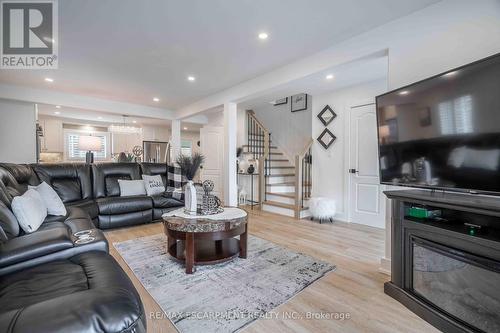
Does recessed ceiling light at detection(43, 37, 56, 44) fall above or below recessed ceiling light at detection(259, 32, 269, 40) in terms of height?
above

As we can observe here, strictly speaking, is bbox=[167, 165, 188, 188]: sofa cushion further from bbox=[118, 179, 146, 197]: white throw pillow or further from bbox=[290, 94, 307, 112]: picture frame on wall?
bbox=[290, 94, 307, 112]: picture frame on wall

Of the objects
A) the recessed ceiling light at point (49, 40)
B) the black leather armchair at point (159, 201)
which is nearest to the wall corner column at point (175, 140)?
the black leather armchair at point (159, 201)

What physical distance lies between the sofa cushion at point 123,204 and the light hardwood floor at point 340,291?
0.33m

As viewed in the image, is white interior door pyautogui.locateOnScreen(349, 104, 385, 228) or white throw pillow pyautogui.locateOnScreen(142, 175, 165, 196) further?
white throw pillow pyautogui.locateOnScreen(142, 175, 165, 196)

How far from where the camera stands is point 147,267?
239 cm

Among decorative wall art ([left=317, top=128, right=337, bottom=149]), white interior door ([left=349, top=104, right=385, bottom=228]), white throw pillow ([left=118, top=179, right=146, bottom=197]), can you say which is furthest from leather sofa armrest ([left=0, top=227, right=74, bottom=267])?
decorative wall art ([left=317, top=128, right=337, bottom=149])

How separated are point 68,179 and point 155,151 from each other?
16.5 ft

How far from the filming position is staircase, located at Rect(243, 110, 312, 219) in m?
4.57

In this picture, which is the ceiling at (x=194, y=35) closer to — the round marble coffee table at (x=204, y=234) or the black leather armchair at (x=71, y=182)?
the black leather armchair at (x=71, y=182)

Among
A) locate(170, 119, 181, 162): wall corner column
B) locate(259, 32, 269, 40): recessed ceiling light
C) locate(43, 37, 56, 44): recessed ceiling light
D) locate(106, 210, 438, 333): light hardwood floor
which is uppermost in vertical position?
locate(43, 37, 56, 44): recessed ceiling light

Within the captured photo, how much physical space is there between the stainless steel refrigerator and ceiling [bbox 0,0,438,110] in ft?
14.0

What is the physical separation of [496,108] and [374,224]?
2998 millimetres

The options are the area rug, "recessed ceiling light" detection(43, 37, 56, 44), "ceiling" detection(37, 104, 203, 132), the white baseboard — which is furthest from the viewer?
"ceiling" detection(37, 104, 203, 132)

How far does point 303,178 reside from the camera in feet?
16.6
